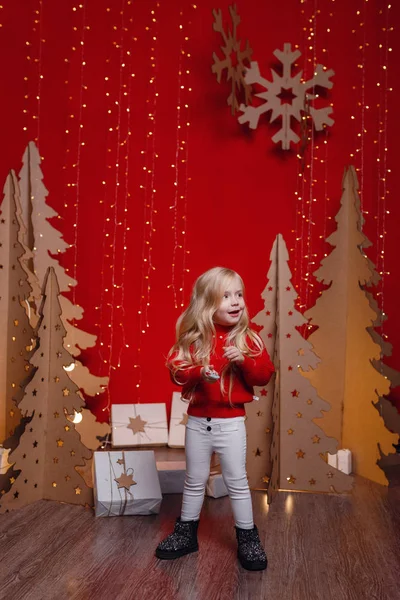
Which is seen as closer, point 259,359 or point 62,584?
point 62,584

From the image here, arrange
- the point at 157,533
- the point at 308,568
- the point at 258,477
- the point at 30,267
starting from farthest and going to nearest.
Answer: the point at 30,267 → the point at 258,477 → the point at 157,533 → the point at 308,568

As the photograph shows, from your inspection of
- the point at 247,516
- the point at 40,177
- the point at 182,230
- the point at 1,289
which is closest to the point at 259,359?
the point at 247,516

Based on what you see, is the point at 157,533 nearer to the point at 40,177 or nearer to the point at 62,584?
the point at 62,584

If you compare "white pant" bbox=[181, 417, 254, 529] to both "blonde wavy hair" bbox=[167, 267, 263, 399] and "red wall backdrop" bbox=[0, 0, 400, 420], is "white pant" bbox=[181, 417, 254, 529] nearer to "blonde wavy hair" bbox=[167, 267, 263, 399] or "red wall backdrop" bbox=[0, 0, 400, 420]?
"blonde wavy hair" bbox=[167, 267, 263, 399]

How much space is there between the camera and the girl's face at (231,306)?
2775 millimetres

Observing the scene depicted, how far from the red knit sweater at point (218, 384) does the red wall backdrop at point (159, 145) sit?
5.69ft

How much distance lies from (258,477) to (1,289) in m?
1.68

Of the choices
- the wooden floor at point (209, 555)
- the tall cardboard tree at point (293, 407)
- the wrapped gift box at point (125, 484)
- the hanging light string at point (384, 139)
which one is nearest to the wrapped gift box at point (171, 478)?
the wooden floor at point (209, 555)

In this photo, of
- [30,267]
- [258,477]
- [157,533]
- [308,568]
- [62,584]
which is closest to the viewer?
[62,584]

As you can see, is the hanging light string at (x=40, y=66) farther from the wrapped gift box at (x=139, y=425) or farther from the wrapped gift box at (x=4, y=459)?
the wrapped gift box at (x=4, y=459)

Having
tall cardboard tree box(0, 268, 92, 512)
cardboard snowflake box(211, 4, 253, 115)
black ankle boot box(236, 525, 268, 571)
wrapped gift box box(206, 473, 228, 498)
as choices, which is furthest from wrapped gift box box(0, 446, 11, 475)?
cardboard snowflake box(211, 4, 253, 115)

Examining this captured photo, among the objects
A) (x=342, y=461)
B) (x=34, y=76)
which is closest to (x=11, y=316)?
(x=34, y=76)

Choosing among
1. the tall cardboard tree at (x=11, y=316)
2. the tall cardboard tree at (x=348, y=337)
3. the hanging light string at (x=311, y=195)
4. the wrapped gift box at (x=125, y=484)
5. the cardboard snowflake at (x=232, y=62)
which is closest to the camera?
the wrapped gift box at (x=125, y=484)

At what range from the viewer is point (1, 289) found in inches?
146
